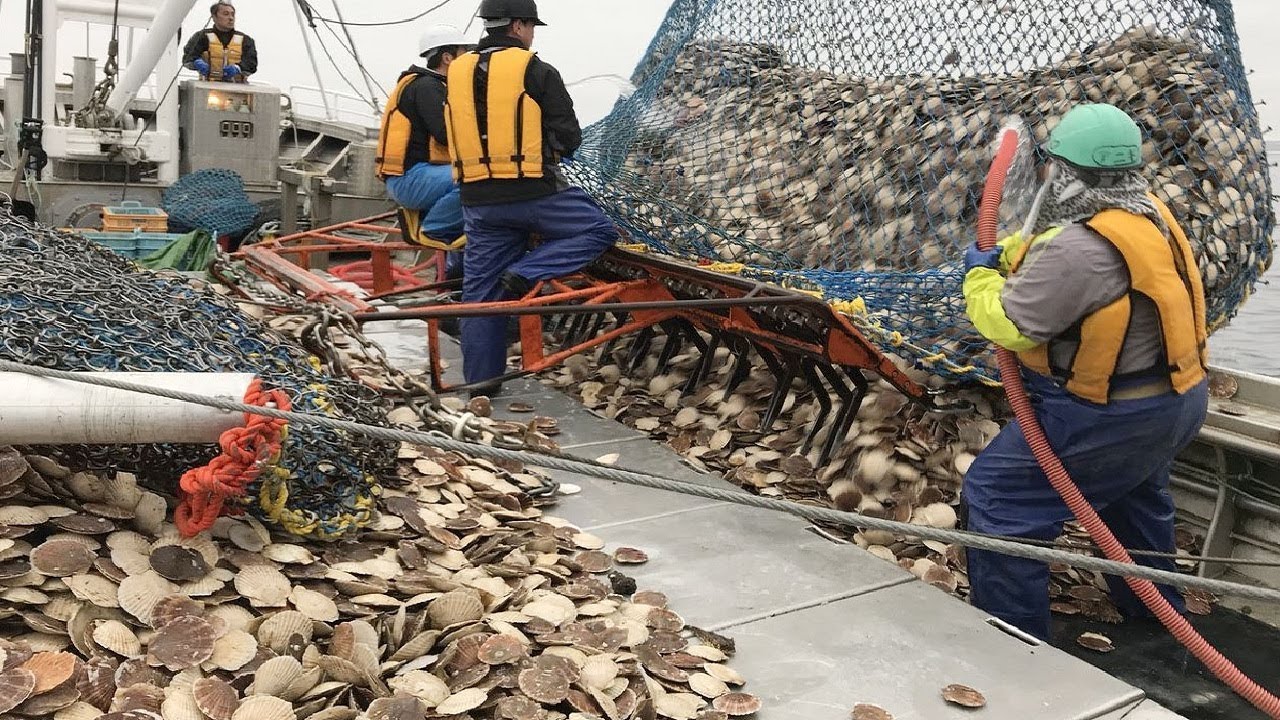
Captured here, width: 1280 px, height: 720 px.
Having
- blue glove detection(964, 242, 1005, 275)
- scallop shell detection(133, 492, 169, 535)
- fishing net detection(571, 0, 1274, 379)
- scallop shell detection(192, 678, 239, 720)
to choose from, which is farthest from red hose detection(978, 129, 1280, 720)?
scallop shell detection(133, 492, 169, 535)

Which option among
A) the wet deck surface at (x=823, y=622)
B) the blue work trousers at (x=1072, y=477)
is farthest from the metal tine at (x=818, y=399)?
the blue work trousers at (x=1072, y=477)

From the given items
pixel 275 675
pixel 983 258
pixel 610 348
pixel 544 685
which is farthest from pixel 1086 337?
pixel 610 348

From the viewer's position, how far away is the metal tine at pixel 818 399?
4684 mm

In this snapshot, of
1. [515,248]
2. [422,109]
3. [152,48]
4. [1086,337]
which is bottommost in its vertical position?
[515,248]

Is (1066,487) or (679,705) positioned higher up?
(1066,487)

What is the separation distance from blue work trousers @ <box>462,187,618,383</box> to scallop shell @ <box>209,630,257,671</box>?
2.84 m

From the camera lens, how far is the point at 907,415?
176 inches

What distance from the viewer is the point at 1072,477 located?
10.7 feet

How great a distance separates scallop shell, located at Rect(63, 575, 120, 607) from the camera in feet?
7.84

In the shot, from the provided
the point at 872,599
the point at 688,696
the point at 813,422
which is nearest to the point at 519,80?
the point at 813,422

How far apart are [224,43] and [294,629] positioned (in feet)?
30.9

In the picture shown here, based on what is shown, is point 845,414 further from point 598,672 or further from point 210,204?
point 210,204

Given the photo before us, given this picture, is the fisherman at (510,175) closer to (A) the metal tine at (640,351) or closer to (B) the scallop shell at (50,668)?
(A) the metal tine at (640,351)

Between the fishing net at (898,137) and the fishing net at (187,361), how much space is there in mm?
1911
